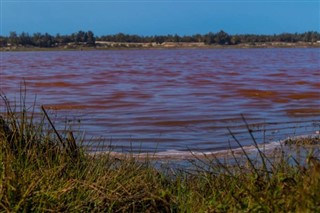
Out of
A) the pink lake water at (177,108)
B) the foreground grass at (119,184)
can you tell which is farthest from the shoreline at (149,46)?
the foreground grass at (119,184)

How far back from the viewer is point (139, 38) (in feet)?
292

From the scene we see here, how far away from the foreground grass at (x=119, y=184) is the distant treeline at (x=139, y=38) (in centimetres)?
7229

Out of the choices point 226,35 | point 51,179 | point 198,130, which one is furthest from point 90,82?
point 226,35

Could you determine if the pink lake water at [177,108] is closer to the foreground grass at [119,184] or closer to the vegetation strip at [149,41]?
the foreground grass at [119,184]

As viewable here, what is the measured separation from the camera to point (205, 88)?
51.4 feet

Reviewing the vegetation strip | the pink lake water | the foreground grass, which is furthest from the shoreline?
the foreground grass

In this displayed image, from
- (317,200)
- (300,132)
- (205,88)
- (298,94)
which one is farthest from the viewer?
(205,88)

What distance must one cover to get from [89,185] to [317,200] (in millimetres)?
1506

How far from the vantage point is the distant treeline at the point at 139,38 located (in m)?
77.7

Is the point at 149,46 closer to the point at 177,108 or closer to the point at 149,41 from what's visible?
the point at 149,41

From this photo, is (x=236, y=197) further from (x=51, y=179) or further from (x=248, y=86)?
(x=248, y=86)

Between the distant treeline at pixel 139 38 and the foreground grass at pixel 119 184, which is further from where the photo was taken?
the distant treeline at pixel 139 38

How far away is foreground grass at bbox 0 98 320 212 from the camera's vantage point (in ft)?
10.3

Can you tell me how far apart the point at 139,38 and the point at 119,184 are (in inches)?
3379
